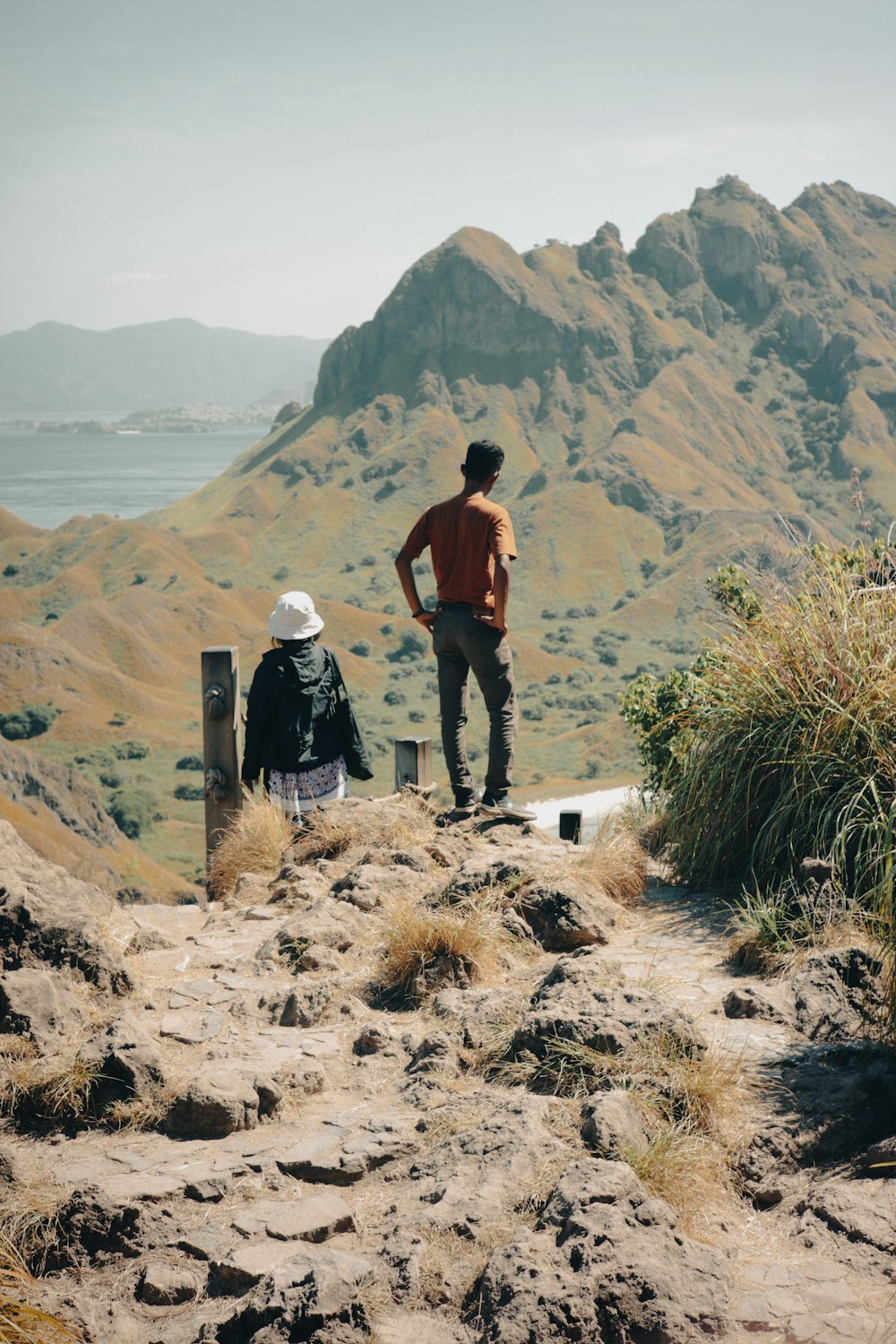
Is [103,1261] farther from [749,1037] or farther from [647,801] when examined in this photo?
[647,801]

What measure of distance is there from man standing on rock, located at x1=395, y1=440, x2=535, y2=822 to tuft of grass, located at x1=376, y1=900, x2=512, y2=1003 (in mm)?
1726

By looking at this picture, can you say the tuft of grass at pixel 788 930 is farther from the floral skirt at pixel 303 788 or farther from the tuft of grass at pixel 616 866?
the floral skirt at pixel 303 788

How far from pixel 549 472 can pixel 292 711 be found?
14434cm

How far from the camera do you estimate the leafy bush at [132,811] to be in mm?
69312

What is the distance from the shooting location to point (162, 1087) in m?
3.59

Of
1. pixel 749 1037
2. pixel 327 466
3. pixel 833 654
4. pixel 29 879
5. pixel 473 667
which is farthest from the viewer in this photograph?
pixel 327 466

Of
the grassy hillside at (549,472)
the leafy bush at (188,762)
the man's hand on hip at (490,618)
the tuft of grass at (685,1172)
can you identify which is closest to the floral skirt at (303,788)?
the man's hand on hip at (490,618)

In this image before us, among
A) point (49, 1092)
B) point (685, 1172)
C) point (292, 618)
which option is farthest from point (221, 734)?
point (685, 1172)

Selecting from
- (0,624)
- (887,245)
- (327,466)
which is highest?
(887,245)

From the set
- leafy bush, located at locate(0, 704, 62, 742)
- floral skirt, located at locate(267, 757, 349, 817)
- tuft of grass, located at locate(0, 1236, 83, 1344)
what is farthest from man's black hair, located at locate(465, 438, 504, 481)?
leafy bush, located at locate(0, 704, 62, 742)

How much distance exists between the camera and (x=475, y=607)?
245 inches

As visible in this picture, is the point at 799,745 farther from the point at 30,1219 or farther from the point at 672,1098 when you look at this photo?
the point at 30,1219

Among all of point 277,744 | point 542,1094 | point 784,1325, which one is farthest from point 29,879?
point 784,1325

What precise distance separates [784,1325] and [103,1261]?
153cm
